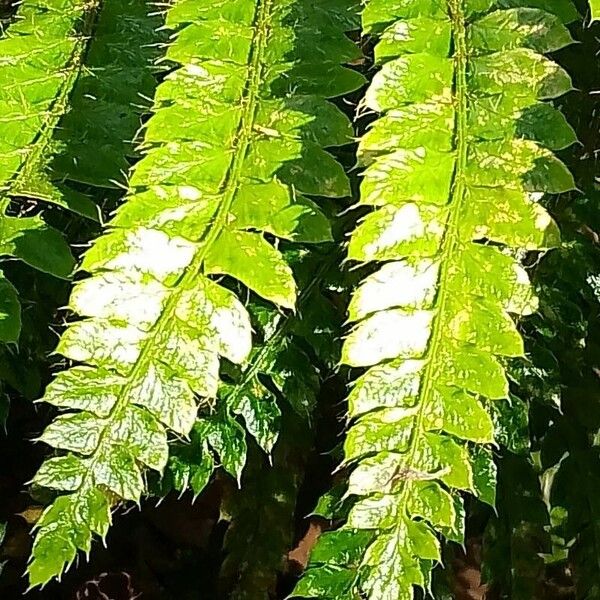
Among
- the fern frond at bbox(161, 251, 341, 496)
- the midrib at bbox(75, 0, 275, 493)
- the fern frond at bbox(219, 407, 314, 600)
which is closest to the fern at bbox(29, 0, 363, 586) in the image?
the midrib at bbox(75, 0, 275, 493)

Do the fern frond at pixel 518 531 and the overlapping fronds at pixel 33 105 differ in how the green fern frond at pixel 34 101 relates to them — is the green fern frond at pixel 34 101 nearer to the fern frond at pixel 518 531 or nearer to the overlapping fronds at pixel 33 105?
the overlapping fronds at pixel 33 105

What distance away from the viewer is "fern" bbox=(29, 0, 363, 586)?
555 mm

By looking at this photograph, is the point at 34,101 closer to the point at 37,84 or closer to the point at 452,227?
the point at 37,84

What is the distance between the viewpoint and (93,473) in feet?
1.81

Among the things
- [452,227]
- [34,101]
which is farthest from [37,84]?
[452,227]

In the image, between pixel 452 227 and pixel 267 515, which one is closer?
pixel 452 227

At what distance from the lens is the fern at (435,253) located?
561 mm

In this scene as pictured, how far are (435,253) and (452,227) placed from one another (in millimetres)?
20

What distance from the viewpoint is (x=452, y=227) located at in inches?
23.8

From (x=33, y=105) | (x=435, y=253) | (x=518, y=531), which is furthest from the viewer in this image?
(x=518, y=531)

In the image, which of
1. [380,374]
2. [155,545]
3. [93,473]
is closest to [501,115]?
[380,374]

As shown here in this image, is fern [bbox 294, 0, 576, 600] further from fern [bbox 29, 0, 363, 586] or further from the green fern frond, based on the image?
the green fern frond

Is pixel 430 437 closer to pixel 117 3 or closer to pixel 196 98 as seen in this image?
pixel 196 98

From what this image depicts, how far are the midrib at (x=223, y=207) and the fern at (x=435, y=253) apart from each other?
7cm
